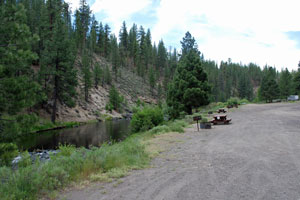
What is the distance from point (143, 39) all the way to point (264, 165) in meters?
110

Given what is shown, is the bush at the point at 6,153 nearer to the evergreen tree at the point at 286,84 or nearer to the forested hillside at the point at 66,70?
the forested hillside at the point at 66,70

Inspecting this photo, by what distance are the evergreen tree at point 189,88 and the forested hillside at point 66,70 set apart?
6.48 ft

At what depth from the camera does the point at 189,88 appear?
85.7 ft

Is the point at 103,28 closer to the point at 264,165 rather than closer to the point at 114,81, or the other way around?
the point at 114,81

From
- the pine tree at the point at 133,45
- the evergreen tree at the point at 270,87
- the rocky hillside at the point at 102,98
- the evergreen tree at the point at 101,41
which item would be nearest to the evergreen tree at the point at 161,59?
the pine tree at the point at 133,45

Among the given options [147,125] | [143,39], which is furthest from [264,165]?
[143,39]

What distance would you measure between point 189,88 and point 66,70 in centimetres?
2014

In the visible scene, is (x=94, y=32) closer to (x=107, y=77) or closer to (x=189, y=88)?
(x=107, y=77)

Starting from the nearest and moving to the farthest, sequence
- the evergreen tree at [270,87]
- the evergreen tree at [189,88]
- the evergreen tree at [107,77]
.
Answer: the evergreen tree at [189,88], the evergreen tree at [107,77], the evergreen tree at [270,87]

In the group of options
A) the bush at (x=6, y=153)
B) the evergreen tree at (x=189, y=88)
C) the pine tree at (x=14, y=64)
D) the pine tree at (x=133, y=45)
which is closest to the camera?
the pine tree at (x=14, y=64)

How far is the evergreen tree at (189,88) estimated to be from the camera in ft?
85.9

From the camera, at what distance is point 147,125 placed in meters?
22.2

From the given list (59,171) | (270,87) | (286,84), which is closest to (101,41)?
(270,87)

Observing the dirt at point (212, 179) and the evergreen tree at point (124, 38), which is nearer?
the dirt at point (212, 179)
